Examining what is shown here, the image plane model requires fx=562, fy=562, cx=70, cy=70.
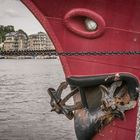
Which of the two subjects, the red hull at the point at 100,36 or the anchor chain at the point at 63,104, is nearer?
the red hull at the point at 100,36

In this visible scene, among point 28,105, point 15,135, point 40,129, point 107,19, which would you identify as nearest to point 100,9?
point 107,19

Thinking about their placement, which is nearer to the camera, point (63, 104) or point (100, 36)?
point (100, 36)

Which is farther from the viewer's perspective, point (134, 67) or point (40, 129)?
point (40, 129)

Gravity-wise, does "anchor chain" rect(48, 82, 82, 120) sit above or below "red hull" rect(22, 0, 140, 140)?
below

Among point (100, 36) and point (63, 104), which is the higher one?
point (100, 36)

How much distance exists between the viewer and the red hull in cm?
728

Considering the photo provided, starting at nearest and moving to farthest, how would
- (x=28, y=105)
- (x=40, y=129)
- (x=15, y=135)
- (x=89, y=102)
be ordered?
(x=89, y=102) → (x=15, y=135) → (x=40, y=129) → (x=28, y=105)

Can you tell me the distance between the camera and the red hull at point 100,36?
287 inches

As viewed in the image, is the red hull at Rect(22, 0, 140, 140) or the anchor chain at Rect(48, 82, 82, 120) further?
the anchor chain at Rect(48, 82, 82, 120)

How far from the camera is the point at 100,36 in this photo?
24.3 ft

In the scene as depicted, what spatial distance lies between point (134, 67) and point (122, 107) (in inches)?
23.4

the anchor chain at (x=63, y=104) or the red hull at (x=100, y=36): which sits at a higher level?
the red hull at (x=100, y=36)

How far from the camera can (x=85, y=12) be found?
7.30m

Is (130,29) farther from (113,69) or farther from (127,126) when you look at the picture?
(127,126)
